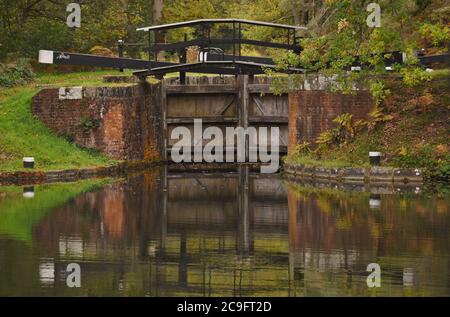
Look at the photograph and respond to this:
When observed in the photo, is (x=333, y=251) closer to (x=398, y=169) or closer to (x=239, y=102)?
(x=398, y=169)

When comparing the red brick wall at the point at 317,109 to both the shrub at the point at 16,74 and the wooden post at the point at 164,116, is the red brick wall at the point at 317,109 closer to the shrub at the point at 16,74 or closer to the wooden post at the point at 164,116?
the wooden post at the point at 164,116

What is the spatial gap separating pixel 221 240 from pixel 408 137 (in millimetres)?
13309

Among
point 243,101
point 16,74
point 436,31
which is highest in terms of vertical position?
point 436,31

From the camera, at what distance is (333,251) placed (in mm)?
22672

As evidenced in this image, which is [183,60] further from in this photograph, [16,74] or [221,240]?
[221,240]

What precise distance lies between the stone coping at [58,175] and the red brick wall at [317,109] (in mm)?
5436

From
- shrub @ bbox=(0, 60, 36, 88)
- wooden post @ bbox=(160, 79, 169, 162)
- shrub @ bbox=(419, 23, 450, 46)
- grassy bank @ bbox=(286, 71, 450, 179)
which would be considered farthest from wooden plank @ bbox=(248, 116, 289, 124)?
shrub @ bbox=(419, 23, 450, 46)

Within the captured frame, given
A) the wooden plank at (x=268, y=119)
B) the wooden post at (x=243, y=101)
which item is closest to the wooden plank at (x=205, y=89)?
the wooden post at (x=243, y=101)

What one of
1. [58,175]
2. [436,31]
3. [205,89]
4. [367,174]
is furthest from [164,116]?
[436,31]

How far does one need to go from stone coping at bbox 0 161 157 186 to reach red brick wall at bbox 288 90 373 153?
544 cm

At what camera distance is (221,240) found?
79.3 feet
